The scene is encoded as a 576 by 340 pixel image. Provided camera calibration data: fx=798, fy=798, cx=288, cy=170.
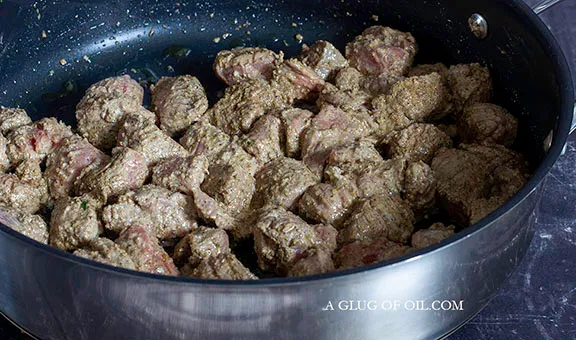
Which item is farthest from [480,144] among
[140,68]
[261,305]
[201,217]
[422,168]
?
[140,68]

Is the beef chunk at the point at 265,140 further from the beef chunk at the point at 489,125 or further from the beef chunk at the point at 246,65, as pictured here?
the beef chunk at the point at 489,125

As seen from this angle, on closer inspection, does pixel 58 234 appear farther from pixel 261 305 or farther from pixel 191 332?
pixel 261 305

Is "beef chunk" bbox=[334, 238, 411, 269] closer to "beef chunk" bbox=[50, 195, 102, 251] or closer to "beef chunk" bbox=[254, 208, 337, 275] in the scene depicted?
"beef chunk" bbox=[254, 208, 337, 275]

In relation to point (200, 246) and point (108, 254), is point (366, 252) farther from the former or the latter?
point (108, 254)

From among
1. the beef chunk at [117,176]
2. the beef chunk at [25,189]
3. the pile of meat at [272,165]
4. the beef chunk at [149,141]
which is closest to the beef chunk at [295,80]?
the pile of meat at [272,165]

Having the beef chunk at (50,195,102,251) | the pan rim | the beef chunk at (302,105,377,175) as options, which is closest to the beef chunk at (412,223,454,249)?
the pan rim

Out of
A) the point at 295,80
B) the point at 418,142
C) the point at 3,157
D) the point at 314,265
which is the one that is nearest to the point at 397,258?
the point at 314,265
